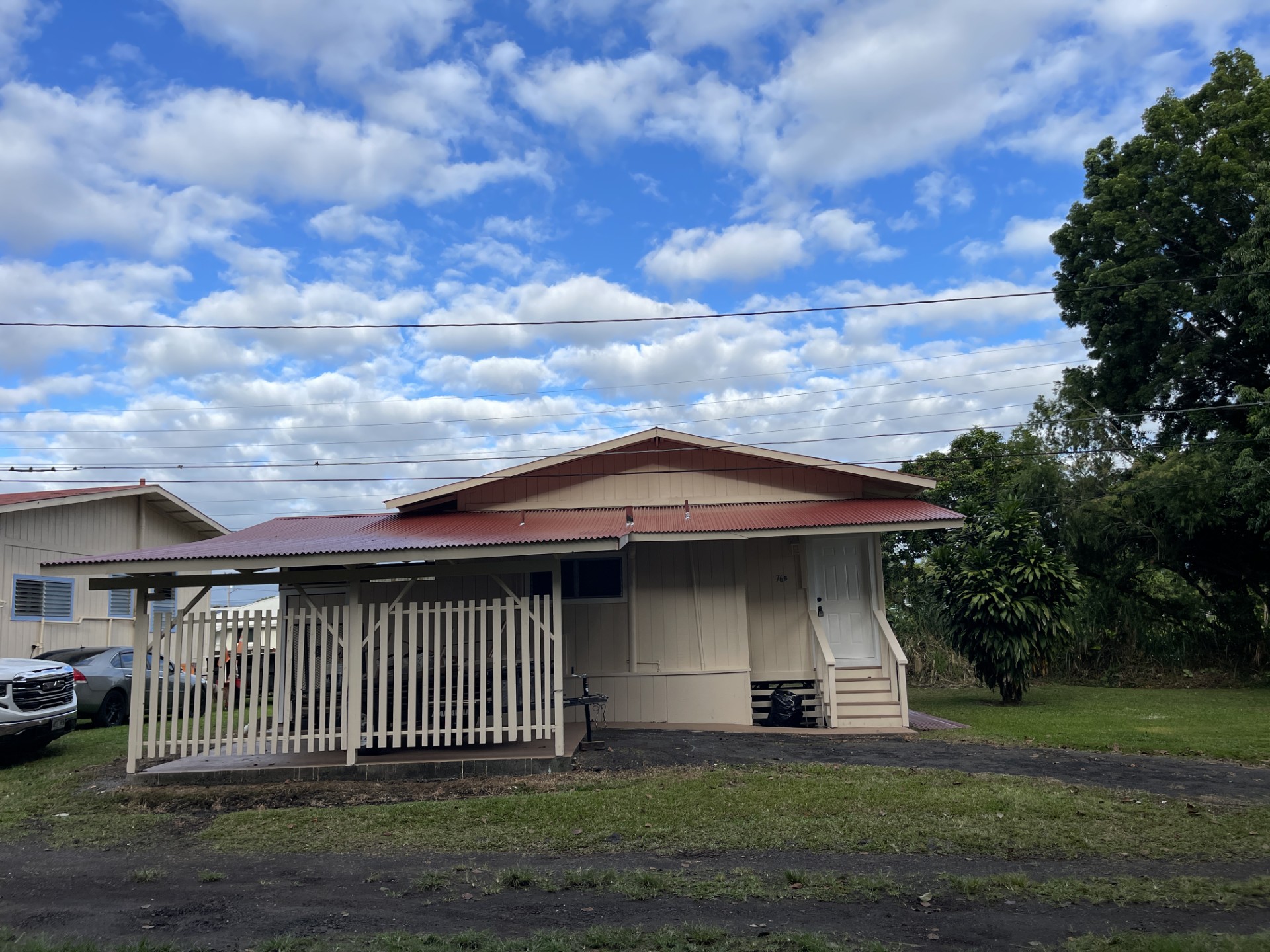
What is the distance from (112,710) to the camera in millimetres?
15766

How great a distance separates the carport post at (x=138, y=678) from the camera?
10.2m

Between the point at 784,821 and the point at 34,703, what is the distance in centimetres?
980

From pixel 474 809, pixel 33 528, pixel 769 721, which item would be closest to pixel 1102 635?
pixel 769 721

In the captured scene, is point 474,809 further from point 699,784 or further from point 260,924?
point 260,924

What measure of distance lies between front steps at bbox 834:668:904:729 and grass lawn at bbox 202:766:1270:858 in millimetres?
3973

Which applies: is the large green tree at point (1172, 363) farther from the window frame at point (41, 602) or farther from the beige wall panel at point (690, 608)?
the window frame at point (41, 602)

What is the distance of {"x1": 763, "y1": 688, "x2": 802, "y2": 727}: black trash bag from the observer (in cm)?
1362

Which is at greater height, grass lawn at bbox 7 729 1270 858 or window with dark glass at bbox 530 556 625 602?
window with dark glass at bbox 530 556 625 602

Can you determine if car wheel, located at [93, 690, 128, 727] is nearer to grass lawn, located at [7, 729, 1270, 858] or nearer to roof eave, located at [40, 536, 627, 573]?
grass lawn, located at [7, 729, 1270, 858]

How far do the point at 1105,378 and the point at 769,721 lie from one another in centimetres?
1311

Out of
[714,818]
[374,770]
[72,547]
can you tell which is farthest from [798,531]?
[72,547]

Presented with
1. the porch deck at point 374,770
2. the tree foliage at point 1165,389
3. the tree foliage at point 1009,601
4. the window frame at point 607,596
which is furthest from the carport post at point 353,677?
the tree foliage at point 1165,389

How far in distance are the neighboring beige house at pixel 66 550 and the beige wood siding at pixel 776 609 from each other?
36.9 feet

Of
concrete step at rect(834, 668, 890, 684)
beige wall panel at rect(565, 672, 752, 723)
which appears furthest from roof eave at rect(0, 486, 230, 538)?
concrete step at rect(834, 668, 890, 684)
